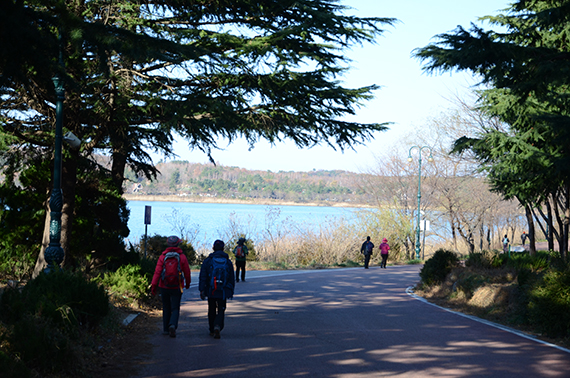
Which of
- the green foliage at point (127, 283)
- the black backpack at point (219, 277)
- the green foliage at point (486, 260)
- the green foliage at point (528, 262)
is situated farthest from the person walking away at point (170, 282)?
the green foliage at point (486, 260)

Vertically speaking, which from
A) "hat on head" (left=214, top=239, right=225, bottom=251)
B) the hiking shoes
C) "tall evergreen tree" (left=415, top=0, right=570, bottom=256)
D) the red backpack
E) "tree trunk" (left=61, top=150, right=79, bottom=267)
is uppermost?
"tall evergreen tree" (left=415, top=0, right=570, bottom=256)

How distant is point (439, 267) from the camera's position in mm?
17031

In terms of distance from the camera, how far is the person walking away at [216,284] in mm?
9078

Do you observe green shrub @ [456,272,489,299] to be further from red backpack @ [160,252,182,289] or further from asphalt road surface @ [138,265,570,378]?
red backpack @ [160,252,182,289]

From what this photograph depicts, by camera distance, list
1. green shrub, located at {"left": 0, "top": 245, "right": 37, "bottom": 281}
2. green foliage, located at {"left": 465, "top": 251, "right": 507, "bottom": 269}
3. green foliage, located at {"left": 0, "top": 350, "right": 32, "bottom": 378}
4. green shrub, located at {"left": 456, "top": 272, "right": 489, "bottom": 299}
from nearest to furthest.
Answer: green foliage, located at {"left": 0, "top": 350, "right": 32, "bottom": 378}
green shrub, located at {"left": 0, "top": 245, "right": 37, "bottom": 281}
green shrub, located at {"left": 456, "top": 272, "right": 489, "bottom": 299}
green foliage, located at {"left": 465, "top": 251, "right": 507, "bottom": 269}

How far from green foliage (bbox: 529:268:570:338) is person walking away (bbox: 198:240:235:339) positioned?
5.71 m

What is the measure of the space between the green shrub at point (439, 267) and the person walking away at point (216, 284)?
9589 mm

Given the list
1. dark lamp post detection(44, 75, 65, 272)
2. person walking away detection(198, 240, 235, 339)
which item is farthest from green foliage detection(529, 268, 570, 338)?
dark lamp post detection(44, 75, 65, 272)

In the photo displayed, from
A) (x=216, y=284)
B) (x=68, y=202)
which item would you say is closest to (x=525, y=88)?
(x=216, y=284)

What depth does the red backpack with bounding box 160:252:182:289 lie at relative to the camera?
9.02m

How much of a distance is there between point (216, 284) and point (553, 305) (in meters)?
6.07

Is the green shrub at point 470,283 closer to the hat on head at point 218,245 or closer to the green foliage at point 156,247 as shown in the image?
the hat on head at point 218,245

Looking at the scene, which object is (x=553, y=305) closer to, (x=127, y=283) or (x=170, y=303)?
(x=170, y=303)

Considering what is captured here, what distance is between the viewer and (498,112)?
17688 mm
